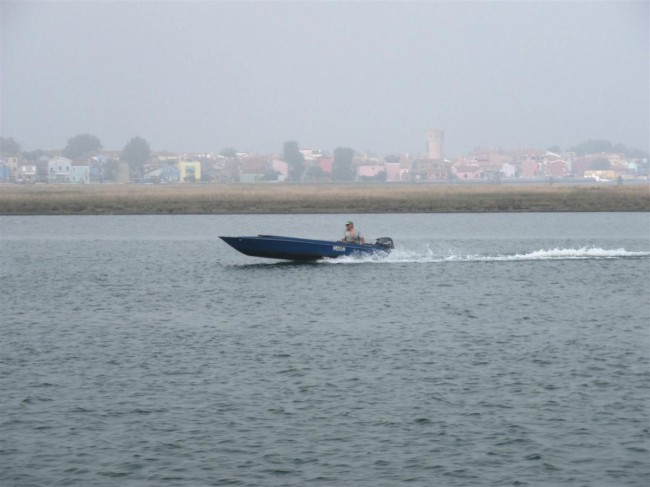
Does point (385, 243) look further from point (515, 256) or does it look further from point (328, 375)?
point (328, 375)

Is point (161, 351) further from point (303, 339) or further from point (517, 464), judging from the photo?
point (517, 464)

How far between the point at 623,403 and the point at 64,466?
1037 cm

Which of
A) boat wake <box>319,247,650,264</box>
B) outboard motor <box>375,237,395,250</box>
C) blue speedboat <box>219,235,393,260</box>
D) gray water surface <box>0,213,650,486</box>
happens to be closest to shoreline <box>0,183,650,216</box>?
boat wake <box>319,247,650,264</box>

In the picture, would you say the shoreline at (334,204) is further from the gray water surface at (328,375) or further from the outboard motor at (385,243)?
the gray water surface at (328,375)

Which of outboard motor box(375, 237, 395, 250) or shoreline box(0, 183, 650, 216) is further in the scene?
shoreline box(0, 183, 650, 216)

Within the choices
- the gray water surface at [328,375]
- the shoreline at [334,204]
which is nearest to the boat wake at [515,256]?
the gray water surface at [328,375]

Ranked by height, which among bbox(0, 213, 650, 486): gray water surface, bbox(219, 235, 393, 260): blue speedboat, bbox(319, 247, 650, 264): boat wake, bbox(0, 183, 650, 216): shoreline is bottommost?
bbox(0, 213, 650, 486): gray water surface

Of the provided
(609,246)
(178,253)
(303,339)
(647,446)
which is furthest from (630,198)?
(647,446)


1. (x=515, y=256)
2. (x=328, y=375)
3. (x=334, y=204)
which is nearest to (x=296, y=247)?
(x=515, y=256)

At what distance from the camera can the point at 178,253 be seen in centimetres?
5819

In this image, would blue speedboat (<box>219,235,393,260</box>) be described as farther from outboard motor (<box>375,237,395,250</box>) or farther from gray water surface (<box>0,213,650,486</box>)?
gray water surface (<box>0,213,650,486</box>)

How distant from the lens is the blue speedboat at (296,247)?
1797 inches

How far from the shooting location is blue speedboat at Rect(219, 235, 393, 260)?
1797 inches

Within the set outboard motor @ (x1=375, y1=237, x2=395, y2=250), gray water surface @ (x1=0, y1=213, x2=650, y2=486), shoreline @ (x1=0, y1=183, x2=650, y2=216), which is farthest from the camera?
shoreline @ (x1=0, y1=183, x2=650, y2=216)
